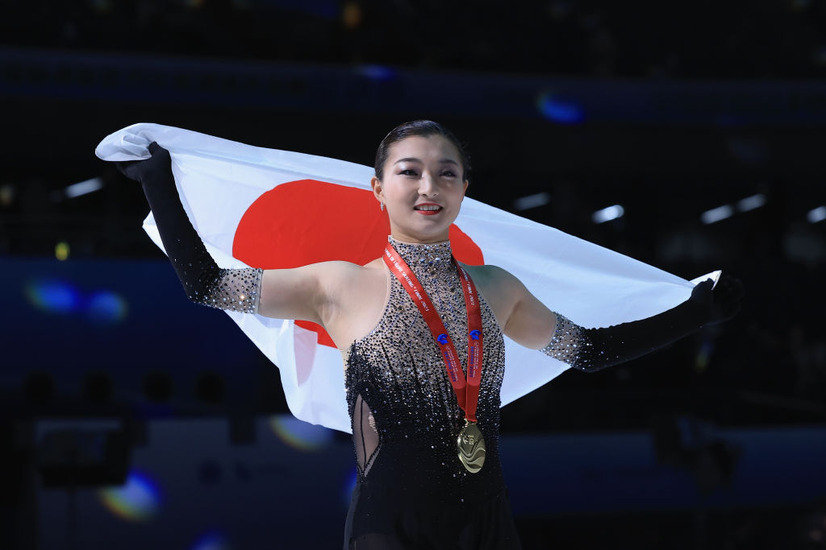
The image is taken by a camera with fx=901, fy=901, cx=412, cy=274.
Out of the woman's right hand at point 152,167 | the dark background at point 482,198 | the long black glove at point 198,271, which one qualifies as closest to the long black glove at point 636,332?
the long black glove at point 198,271

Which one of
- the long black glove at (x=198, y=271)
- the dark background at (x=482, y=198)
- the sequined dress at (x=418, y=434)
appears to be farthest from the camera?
the dark background at (x=482, y=198)

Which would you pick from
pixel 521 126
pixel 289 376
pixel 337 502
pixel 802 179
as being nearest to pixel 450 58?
pixel 521 126

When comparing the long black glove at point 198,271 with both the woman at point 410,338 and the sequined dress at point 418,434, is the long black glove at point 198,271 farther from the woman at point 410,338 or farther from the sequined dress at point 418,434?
the sequined dress at point 418,434

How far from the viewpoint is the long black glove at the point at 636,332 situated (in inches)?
93.5

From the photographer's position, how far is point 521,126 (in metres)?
12.1

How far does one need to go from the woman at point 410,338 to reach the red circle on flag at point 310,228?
0.43m

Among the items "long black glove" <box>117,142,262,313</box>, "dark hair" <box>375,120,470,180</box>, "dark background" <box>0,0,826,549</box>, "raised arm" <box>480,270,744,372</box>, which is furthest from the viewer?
"dark background" <box>0,0,826,549</box>

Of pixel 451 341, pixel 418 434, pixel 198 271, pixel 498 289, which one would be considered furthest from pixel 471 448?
pixel 198 271

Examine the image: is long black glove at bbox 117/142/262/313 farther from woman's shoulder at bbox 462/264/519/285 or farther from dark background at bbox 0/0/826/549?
dark background at bbox 0/0/826/549

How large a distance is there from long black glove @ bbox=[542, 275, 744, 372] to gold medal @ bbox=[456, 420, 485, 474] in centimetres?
46

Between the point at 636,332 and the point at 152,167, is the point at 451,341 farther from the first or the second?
the point at 152,167

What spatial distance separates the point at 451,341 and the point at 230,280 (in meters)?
0.52

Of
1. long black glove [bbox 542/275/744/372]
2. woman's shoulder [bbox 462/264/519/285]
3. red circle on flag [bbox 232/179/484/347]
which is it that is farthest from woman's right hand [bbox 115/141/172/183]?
long black glove [bbox 542/275/744/372]

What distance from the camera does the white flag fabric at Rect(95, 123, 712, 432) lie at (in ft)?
8.45
